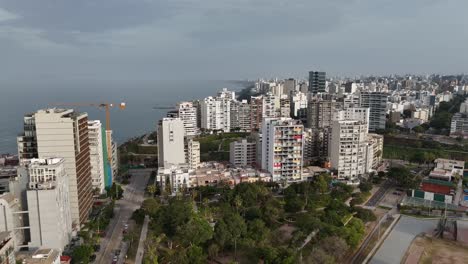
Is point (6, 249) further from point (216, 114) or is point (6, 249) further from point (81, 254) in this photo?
point (216, 114)

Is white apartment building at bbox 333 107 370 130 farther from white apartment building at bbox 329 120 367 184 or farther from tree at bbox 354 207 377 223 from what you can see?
tree at bbox 354 207 377 223

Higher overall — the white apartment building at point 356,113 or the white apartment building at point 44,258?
the white apartment building at point 356,113

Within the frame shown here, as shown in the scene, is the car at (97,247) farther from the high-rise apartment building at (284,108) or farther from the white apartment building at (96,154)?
the high-rise apartment building at (284,108)

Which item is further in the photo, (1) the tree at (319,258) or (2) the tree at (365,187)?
(2) the tree at (365,187)

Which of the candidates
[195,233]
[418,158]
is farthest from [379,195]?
[195,233]

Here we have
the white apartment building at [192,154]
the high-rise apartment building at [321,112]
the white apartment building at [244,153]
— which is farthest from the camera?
the high-rise apartment building at [321,112]

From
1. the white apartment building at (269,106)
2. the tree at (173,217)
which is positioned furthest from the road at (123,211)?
the white apartment building at (269,106)
